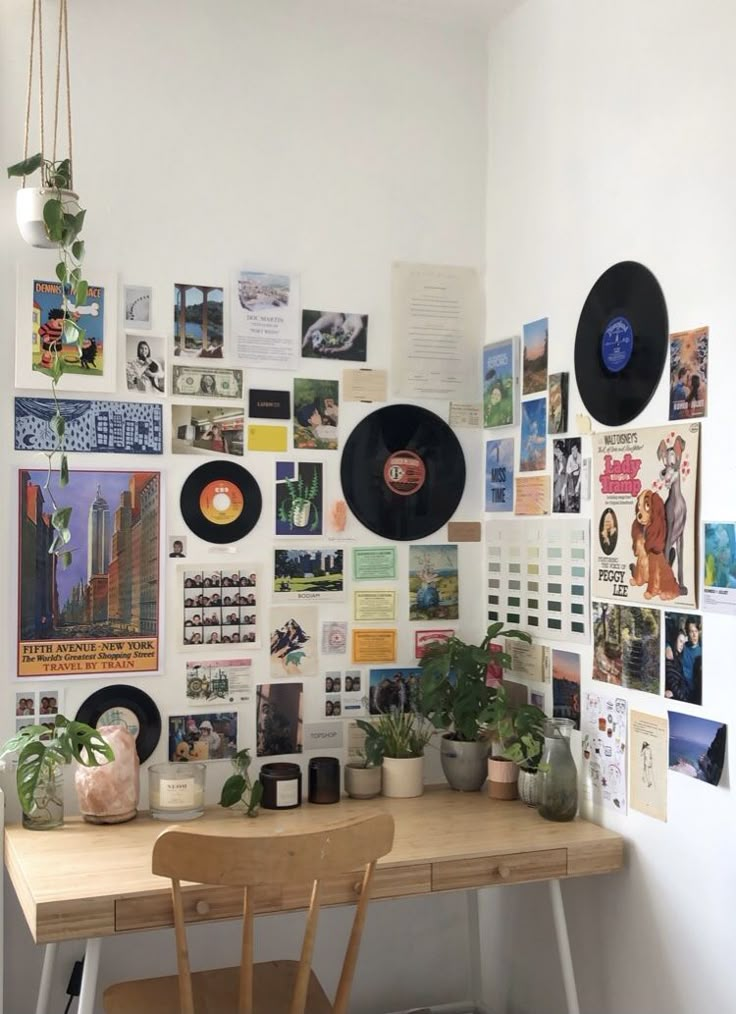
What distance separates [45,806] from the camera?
202 cm

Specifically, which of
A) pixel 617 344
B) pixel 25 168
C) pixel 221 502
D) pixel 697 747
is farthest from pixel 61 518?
pixel 697 747

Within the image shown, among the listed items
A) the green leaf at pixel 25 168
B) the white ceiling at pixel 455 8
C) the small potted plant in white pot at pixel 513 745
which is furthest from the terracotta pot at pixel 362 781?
the white ceiling at pixel 455 8

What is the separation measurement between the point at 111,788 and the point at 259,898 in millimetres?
455

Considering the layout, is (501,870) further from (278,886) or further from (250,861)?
(250,861)

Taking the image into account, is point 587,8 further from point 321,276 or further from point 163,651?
point 163,651

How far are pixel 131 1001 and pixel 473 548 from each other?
123cm

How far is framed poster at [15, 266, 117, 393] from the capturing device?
209cm

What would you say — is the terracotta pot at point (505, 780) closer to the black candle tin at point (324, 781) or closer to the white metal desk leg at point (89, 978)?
the black candle tin at point (324, 781)

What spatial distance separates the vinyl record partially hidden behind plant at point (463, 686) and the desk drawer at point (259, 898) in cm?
51

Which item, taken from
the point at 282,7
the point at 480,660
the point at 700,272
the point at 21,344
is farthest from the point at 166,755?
the point at 282,7

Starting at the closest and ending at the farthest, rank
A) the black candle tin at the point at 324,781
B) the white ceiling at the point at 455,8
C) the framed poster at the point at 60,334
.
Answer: the framed poster at the point at 60,334 < the black candle tin at the point at 324,781 < the white ceiling at the point at 455,8

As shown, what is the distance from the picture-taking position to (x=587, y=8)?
211 cm

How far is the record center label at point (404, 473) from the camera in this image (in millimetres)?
2420

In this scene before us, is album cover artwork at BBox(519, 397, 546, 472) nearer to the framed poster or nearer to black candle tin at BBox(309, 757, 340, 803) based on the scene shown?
black candle tin at BBox(309, 757, 340, 803)
